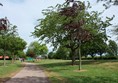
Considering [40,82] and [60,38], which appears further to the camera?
[60,38]

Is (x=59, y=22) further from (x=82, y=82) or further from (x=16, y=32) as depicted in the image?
(x=82, y=82)

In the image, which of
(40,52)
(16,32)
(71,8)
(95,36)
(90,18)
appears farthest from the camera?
(40,52)

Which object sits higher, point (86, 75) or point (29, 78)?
point (86, 75)

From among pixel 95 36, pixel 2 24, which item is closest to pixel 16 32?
pixel 95 36

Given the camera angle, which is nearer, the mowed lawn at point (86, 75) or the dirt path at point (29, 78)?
the dirt path at point (29, 78)

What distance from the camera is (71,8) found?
25.6 m

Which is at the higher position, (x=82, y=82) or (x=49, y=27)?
(x=49, y=27)

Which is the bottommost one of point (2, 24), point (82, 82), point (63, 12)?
point (82, 82)

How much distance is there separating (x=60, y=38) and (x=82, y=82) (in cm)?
2506

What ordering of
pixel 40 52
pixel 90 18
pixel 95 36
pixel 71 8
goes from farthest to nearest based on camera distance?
pixel 40 52 < pixel 95 36 < pixel 90 18 < pixel 71 8

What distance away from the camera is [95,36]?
137ft

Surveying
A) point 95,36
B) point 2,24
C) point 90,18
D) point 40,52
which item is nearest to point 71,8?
point 2,24

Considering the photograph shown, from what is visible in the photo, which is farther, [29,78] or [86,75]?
[86,75]

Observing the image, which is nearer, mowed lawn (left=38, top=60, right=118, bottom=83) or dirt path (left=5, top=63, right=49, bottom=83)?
dirt path (left=5, top=63, right=49, bottom=83)
